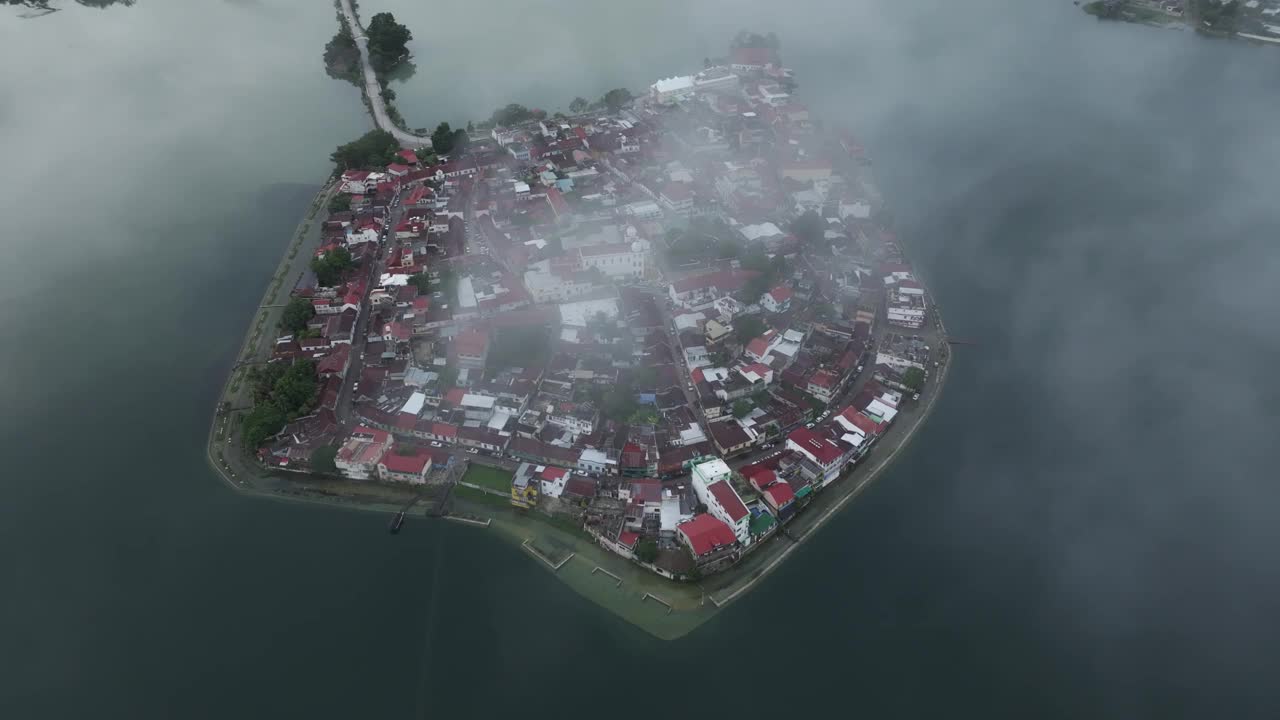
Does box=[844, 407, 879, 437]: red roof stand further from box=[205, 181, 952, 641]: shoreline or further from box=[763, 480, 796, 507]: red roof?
box=[763, 480, 796, 507]: red roof

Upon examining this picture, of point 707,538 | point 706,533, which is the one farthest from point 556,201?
point 707,538

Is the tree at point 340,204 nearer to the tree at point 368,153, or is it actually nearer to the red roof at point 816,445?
the tree at point 368,153

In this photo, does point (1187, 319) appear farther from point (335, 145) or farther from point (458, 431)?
point (335, 145)

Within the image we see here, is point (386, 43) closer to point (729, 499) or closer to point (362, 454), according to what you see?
point (362, 454)

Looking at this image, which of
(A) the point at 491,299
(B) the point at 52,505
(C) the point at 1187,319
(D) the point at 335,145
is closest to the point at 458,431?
(A) the point at 491,299

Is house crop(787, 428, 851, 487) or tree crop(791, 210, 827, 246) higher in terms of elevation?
tree crop(791, 210, 827, 246)

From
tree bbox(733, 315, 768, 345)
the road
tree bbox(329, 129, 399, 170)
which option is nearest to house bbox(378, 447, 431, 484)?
tree bbox(733, 315, 768, 345)

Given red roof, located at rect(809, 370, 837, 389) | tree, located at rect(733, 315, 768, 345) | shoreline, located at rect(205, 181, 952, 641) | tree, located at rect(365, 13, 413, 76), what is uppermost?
tree, located at rect(365, 13, 413, 76)

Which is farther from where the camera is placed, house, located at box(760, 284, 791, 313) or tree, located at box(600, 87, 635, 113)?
tree, located at box(600, 87, 635, 113)
